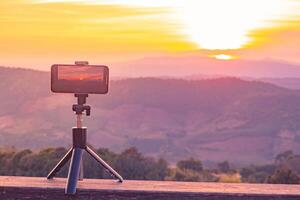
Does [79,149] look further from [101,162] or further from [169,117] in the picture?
[169,117]

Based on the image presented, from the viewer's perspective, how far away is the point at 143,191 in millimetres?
4527

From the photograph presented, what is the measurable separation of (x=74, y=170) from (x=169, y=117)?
27163 mm

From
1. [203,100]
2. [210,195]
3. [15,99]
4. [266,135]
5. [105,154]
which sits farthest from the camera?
[203,100]

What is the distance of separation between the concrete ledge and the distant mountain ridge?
15.8 m

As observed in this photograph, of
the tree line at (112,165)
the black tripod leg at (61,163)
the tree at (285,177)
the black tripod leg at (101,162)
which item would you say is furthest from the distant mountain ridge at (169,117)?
the black tripod leg at (101,162)

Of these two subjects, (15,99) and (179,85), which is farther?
(179,85)

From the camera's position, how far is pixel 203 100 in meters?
32.4

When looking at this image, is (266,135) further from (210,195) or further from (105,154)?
(210,195)

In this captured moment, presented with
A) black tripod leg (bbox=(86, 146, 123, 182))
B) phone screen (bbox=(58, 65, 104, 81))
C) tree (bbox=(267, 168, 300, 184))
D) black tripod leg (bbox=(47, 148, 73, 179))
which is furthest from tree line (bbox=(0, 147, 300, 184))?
phone screen (bbox=(58, 65, 104, 81))

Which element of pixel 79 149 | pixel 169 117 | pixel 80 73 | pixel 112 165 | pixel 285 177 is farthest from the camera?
pixel 169 117

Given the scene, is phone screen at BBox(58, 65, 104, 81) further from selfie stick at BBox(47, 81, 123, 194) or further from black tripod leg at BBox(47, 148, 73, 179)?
black tripod leg at BBox(47, 148, 73, 179)

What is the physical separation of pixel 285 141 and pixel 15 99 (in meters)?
8.56

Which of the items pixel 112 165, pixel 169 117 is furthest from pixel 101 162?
pixel 169 117

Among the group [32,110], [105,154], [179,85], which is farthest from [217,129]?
[105,154]
